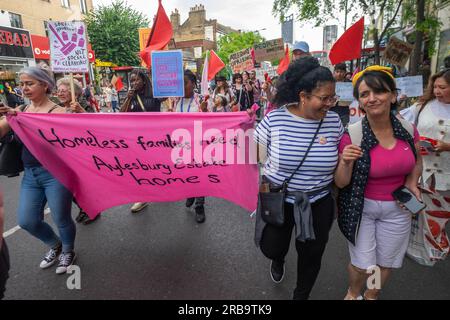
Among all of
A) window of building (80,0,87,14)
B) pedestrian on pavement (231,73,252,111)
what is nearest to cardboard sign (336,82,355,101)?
pedestrian on pavement (231,73,252,111)

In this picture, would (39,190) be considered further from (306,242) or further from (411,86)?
(411,86)

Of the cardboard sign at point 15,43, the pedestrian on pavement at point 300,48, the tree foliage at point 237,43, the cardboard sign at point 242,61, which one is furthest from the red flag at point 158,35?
the tree foliage at point 237,43

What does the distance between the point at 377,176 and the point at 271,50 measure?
8.56m

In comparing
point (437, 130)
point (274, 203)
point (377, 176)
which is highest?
point (437, 130)

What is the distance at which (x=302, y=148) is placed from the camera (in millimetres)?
2094

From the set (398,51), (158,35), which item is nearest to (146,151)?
(158,35)

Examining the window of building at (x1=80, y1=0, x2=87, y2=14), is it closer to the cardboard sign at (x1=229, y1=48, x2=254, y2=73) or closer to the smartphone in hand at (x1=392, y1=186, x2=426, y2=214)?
the cardboard sign at (x1=229, y1=48, x2=254, y2=73)

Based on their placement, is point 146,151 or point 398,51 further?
point 398,51

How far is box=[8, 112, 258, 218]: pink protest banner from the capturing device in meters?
2.91

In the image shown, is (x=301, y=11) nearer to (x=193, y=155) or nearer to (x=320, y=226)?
(x=193, y=155)

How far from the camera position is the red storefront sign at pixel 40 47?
2433cm

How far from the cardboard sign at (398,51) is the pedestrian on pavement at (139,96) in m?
4.20

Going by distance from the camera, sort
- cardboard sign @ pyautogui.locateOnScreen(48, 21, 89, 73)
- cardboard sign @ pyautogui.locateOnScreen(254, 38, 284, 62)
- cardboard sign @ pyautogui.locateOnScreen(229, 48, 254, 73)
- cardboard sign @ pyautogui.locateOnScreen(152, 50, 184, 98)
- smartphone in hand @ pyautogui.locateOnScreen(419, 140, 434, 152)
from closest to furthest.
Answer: smartphone in hand @ pyautogui.locateOnScreen(419, 140, 434, 152)
cardboard sign @ pyautogui.locateOnScreen(48, 21, 89, 73)
cardboard sign @ pyautogui.locateOnScreen(152, 50, 184, 98)
cardboard sign @ pyautogui.locateOnScreen(254, 38, 284, 62)
cardboard sign @ pyautogui.locateOnScreen(229, 48, 254, 73)

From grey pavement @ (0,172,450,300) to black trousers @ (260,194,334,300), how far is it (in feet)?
1.29
